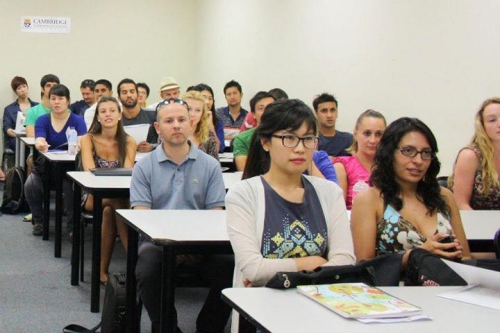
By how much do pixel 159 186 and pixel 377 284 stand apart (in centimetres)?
171

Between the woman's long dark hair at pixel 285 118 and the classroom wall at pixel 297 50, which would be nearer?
the woman's long dark hair at pixel 285 118

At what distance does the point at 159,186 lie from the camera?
3879 mm

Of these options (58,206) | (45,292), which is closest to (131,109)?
(58,206)

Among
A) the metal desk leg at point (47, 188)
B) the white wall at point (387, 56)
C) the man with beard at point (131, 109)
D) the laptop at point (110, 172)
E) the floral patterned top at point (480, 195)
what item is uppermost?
the white wall at point (387, 56)

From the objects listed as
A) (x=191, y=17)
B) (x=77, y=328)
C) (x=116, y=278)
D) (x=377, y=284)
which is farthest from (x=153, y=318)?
(x=191, y=17)

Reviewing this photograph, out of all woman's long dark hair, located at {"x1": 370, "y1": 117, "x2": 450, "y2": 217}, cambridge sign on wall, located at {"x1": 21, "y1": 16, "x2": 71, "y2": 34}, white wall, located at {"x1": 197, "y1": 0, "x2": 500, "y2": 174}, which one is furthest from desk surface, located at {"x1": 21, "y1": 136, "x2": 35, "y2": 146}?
woman's long dark hair, located at {"x1": 370, "y1": 117, "x2": 450, "y2": 217}

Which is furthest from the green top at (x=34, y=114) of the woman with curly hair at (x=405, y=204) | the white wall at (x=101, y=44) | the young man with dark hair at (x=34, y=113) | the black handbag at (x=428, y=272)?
the black handbag at (x=428, y=272)

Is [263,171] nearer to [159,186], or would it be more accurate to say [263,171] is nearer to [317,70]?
[159,186]

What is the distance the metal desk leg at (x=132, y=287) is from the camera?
349 cm

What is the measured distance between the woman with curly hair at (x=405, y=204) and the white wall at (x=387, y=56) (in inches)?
82.0

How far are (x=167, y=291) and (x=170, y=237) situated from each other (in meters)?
0.23

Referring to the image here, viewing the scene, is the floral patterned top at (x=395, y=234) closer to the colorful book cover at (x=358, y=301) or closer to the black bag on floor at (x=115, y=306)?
the colorful book cover at (x=358, y=301)

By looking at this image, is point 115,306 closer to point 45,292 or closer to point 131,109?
point 45,292

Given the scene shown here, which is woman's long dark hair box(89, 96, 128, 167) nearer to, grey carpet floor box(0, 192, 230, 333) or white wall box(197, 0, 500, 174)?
grey carpet floor box(0, 192, 230, 333)
